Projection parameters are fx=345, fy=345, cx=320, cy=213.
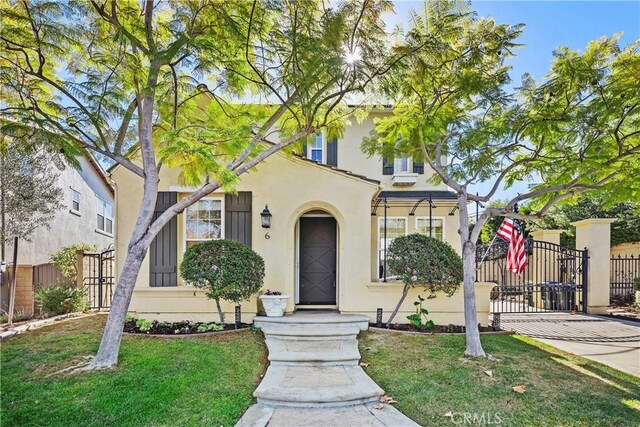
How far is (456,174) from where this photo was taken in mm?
7969

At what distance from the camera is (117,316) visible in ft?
18.6

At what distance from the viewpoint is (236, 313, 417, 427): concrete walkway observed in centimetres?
438

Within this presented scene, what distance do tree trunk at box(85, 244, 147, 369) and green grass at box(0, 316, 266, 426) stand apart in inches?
9.3

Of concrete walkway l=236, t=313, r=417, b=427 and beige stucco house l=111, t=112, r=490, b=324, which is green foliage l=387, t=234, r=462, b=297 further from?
concrete walkway l=236, t=313, r=417, b=427

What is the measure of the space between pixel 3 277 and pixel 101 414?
29.3 ft

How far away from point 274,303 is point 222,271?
146cm

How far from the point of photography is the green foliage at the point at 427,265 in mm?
7750

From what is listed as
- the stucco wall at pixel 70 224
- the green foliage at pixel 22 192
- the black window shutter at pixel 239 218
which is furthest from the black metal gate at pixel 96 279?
the black window shutter at pixel 239 218

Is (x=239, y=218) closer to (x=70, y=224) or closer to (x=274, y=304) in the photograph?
(x=274, y=304)

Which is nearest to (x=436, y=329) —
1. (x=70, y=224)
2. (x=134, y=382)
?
(x=134, y=382)

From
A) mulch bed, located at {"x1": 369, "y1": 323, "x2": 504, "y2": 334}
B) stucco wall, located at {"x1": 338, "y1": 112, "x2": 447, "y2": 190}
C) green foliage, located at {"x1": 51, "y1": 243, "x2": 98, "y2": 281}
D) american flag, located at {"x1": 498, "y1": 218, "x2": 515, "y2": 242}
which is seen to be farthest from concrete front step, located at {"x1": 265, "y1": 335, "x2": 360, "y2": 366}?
green foliage, located at {"x1": 51, "y1": 243, "x2": 98, "y2": 281}

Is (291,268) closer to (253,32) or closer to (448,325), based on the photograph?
(448,325)

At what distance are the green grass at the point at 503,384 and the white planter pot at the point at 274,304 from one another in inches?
82.8

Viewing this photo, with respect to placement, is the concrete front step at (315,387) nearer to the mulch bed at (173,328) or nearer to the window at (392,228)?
the mulch bed at (173,328)
